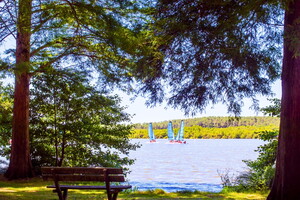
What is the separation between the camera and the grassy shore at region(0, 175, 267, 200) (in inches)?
289

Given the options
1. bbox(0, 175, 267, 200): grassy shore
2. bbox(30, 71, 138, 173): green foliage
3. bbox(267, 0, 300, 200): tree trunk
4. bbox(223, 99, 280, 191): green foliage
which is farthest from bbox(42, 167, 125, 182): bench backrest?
bbox(30, 71, 138, 173): green foliage

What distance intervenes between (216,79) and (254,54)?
3.41 ft

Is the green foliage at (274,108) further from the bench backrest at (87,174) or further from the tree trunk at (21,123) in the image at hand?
the tree trunk at (21,123)

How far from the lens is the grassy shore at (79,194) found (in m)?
7.34

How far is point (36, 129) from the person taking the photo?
1261cm

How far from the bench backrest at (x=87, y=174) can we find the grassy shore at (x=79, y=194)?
1329 millimetres

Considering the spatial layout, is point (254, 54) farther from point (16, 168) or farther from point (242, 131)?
Answer: point (242, 131)

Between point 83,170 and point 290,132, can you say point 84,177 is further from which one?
point 290,132

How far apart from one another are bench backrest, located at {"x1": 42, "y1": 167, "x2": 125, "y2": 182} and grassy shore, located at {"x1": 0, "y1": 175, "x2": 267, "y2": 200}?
4.36ft

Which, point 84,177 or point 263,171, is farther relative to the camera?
point 263,171

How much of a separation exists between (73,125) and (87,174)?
22.2 feet

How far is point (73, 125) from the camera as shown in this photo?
12359 millimetres

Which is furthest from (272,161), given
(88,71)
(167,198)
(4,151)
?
(4,151)

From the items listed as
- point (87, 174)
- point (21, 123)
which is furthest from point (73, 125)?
point (87, 174)
